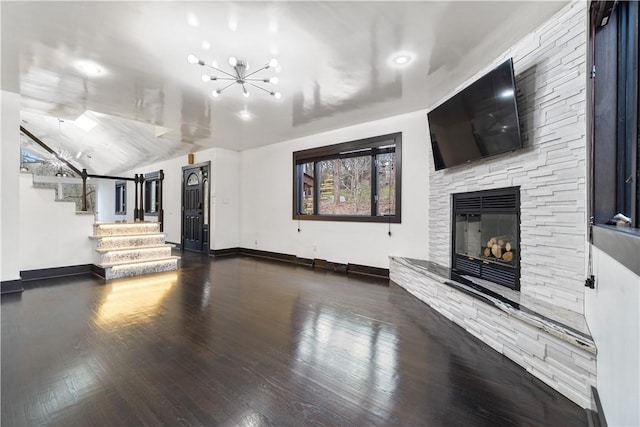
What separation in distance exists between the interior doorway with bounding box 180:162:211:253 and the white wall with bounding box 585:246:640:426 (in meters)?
6.95

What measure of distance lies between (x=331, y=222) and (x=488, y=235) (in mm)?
2831

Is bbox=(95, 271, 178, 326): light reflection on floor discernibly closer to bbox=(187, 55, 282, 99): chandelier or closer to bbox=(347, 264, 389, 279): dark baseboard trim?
bbox=(187, 55, 282, 99): chandelier

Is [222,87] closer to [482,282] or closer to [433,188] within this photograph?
[433,188]

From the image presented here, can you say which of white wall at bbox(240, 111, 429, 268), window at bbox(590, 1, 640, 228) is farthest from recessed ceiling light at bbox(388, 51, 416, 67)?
white wall at bbox(240, 111, 429, 268)

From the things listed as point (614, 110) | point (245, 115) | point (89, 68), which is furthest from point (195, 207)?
point (614, 110)

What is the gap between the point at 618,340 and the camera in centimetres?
124

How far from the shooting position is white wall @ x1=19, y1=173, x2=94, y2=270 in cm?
439

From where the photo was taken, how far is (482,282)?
3.01m

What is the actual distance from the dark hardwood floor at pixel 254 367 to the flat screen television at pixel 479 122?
5.69 feet

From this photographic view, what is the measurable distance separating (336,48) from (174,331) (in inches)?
116

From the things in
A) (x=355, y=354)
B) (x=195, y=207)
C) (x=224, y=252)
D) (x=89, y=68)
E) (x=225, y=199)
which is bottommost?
(x=355, y=354)

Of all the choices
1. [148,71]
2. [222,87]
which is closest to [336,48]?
[222,87]

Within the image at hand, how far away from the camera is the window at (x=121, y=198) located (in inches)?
424

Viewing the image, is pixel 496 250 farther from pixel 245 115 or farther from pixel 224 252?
pixel 224 252
